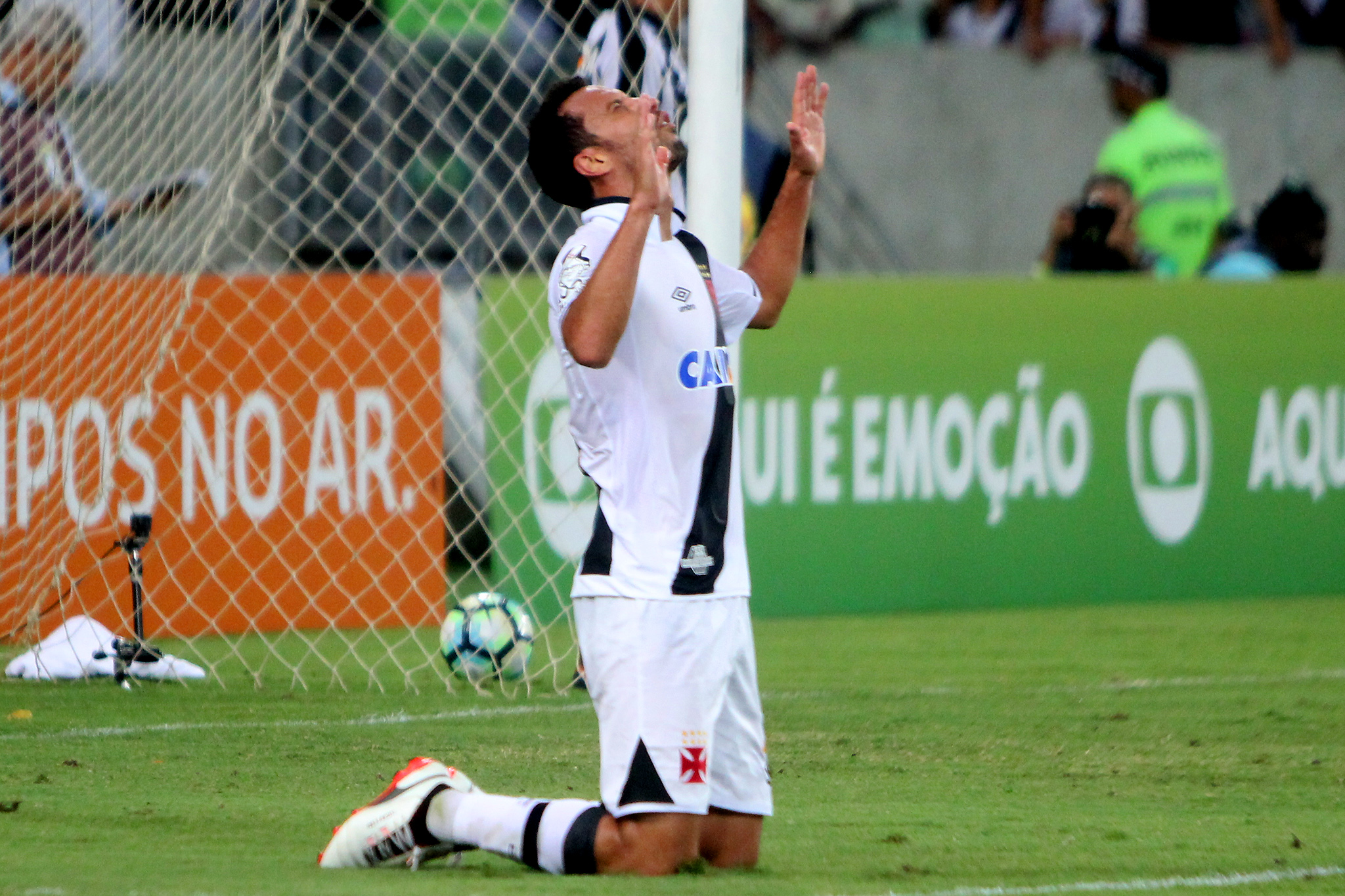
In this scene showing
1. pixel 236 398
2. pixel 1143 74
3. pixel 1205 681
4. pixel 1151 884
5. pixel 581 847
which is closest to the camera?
pixel 581 847

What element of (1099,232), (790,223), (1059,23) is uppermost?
(1059,23)

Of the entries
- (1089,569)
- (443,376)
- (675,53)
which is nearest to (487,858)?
(675,53)

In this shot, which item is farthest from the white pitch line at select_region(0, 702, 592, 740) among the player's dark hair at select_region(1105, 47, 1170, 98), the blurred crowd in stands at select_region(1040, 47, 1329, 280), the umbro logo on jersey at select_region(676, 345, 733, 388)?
the player's dark hair at select_region(1105, 47, 1170, 98)

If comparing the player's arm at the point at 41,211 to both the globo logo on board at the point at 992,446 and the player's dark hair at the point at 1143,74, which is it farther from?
the player's dark hair at the point at 1143,74

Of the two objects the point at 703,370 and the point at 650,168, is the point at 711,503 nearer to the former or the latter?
the point at 703,370

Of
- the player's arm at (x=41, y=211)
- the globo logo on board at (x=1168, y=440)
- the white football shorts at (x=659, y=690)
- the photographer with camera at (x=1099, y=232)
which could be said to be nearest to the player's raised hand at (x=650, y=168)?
the white football shorts at (x=659, y=690)

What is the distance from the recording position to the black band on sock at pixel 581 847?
3.86 meters

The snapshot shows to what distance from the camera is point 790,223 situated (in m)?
4.34

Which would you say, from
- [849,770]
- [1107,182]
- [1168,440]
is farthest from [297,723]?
[1107,182]

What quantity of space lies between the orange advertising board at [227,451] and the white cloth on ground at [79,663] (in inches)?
12.9

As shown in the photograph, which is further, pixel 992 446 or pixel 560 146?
pixel 992 446

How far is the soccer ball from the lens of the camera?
6.82 metres

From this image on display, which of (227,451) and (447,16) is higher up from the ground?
(447,16)

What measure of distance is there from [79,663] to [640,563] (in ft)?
12.0
